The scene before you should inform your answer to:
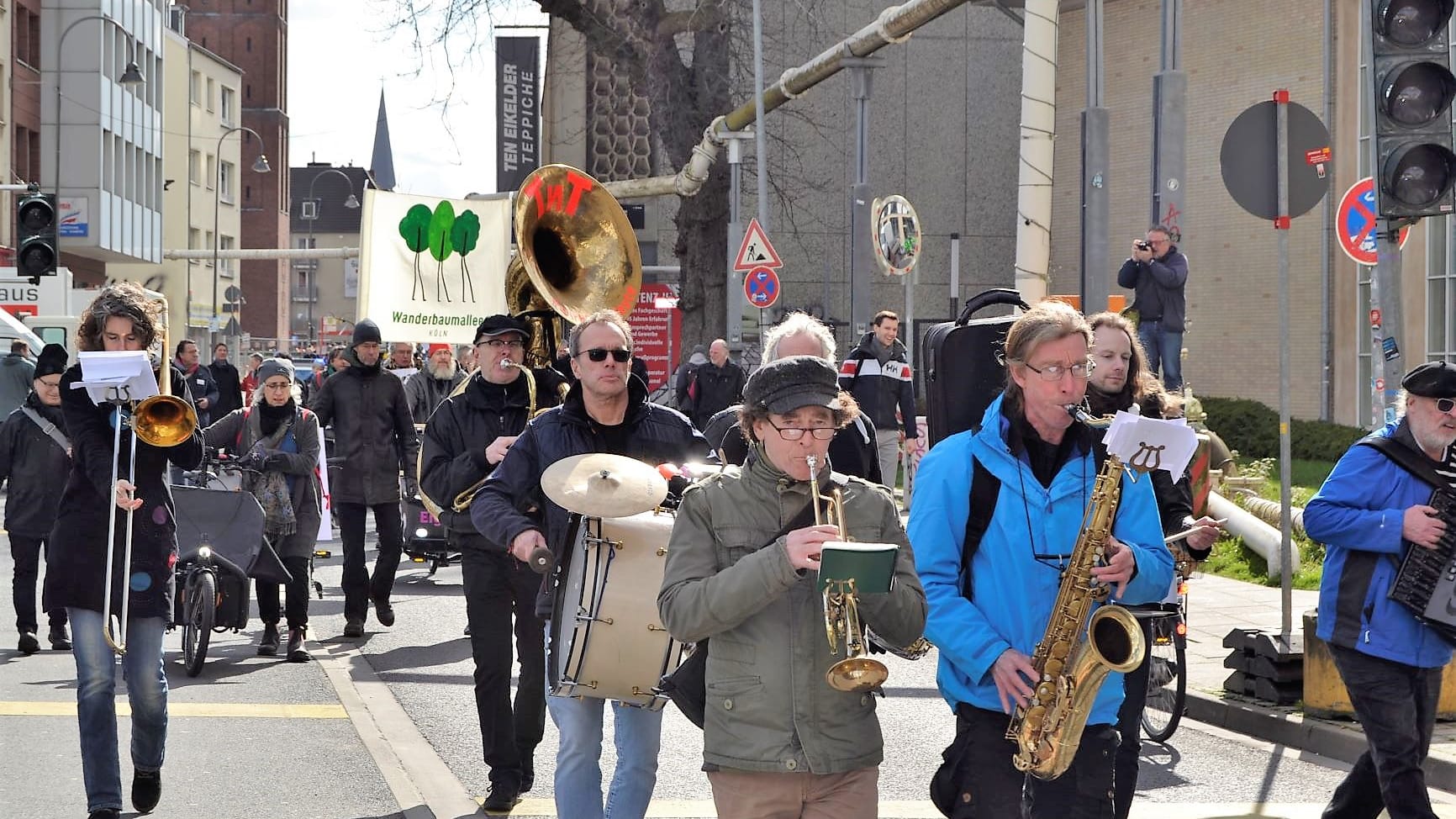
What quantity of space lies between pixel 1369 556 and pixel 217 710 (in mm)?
5696

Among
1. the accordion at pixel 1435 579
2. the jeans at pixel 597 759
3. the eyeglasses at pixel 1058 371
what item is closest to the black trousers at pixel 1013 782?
the eyeglasses at pixel 1058 371

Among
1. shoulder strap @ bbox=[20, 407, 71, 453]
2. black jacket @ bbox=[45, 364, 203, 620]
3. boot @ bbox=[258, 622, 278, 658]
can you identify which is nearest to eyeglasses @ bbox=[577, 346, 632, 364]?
black jacket @ bbox=[45, 364, 203, 620]

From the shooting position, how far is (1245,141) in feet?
32.3

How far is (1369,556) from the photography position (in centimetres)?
586

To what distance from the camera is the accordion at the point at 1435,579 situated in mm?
5688

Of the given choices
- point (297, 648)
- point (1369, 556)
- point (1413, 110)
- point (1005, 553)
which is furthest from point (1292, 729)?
point (297, 648)

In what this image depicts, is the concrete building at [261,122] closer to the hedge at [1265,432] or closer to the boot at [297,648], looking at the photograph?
the hedge at [1265,432]

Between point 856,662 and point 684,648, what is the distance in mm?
1625

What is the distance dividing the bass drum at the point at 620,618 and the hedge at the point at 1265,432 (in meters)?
20.2

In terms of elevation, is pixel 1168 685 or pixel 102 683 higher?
pixel 102 683

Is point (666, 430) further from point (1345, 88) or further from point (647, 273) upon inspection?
point (647, 273)

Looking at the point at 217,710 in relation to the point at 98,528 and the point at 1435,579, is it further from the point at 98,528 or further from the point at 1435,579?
the point at 1435,579

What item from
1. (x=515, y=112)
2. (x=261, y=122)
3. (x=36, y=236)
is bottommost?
(x=36, y=236)

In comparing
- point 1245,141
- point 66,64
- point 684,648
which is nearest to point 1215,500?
point 1245,141
